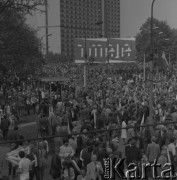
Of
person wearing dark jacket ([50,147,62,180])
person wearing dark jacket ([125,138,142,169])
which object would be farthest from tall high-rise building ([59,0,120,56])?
person wearing dark jacket ([50,147,62,180])

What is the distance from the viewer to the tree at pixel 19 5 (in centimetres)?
1984

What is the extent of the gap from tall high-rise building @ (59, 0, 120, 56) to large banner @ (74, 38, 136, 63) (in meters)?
89.3

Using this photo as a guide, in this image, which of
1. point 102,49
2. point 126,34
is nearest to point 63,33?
point 126,34

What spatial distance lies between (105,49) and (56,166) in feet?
106

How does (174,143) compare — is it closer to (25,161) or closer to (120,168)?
(120,168)

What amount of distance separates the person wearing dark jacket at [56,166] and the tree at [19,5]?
31.5 feet

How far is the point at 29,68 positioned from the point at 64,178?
2293 cm

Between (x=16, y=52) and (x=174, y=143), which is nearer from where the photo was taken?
(x=174, y=143)

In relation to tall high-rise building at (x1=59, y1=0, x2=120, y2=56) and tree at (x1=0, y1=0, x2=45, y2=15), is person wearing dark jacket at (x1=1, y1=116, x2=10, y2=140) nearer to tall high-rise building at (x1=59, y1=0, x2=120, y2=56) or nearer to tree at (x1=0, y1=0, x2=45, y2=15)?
tree at (x1=0, y1=0, x2=45, y2=15)

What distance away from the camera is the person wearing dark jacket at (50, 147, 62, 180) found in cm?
1122

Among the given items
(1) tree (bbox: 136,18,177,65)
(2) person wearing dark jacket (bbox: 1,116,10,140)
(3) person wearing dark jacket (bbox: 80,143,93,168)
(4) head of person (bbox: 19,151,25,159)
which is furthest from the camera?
(1) tree (bbox: 136,18,177,65)

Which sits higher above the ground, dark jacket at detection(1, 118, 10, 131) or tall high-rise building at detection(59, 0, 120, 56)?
tall high-rise building at detection(59, 0, 120, 56)

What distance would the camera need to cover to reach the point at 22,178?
1105cm

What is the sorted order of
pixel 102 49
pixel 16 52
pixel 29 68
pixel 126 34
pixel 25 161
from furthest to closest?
1. pixel 126 34
2. pixel 102 49
3. pixel 29 68
4. pixel 16 52
5. pixel 25 161
